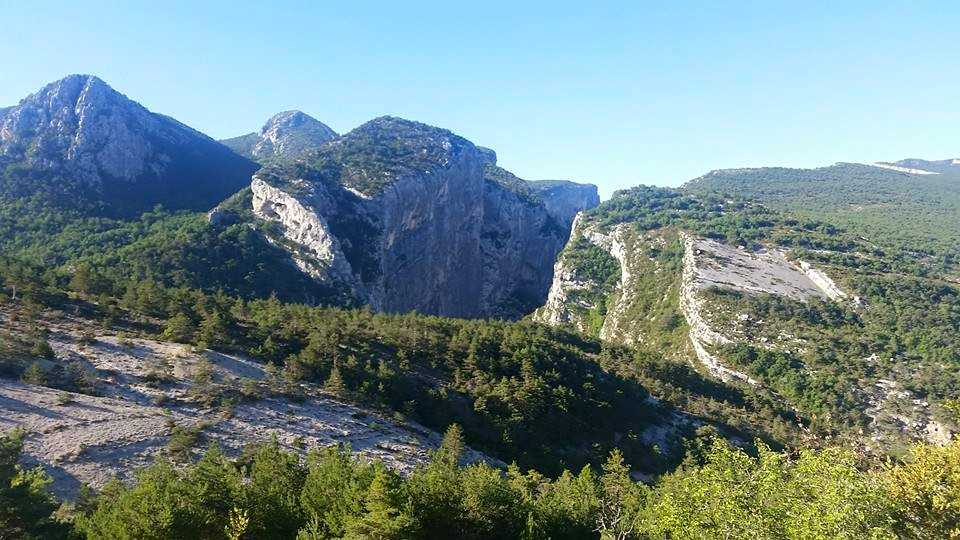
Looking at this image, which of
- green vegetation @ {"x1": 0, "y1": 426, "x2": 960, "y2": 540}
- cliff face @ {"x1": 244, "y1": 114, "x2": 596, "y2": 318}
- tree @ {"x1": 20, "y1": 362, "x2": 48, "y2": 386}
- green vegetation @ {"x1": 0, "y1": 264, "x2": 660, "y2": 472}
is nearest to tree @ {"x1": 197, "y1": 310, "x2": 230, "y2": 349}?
green vegetation @ {"x1": 0, "y1": 264, "x2": 660, "y2": 472}

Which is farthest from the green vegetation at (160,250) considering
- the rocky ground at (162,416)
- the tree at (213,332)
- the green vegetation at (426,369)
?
the rocky ground at (162,416)

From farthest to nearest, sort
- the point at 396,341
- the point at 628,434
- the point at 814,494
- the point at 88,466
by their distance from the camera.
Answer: the point at 396,341
the point at 628,434
the point at 88,466
the point at 814,494

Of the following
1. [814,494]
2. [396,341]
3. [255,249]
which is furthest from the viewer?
[255,249]

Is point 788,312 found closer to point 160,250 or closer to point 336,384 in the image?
point 336,384

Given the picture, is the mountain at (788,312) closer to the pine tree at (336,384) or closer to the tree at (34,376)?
the pine tree at (336,384)

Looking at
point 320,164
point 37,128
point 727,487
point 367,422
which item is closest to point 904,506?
point 727,487

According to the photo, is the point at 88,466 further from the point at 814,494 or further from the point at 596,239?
the point at 596,239

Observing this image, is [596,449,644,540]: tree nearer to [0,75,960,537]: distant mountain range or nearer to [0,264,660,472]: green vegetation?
[0,75,960,537]: distant mountain range
